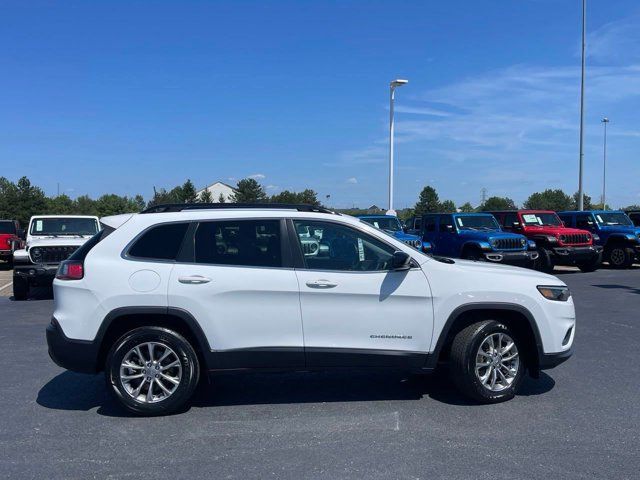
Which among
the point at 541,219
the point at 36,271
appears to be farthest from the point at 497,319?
the point at 541,219

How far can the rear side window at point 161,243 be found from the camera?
510 centimetres

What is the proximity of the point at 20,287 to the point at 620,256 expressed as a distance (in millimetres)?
17472

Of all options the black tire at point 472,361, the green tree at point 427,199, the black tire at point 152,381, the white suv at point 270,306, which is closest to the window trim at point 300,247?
the white suv at point 270,306

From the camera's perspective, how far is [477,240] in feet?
51.4

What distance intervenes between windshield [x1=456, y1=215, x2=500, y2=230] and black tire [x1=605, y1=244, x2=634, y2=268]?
195 inches

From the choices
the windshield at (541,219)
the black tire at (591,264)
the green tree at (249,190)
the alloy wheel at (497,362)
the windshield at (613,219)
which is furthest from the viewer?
the green tree at (249,190)

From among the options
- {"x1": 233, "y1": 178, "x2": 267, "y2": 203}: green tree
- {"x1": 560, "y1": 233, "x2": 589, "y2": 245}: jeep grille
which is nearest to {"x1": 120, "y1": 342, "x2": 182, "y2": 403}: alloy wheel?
{"x1": 560, "y1": 233, "x2": 589, "y2": 245}: jeep grille

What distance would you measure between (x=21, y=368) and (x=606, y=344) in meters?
7.28

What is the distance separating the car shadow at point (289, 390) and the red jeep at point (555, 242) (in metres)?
11.8

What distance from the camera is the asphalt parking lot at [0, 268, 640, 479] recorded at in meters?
3.99

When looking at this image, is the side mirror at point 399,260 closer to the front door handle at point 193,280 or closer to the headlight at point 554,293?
the headlight at point 554,293

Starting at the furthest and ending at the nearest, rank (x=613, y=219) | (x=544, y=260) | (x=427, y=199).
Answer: (x=427, y=199) < (x=613, y=219) < (x=544, y=260)

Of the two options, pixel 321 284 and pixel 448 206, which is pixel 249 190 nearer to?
pixel 448 206

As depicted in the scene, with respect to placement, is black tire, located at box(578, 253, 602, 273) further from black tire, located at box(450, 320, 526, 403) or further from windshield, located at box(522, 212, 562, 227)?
black tire, located at box(450, 320, 526, 403)
